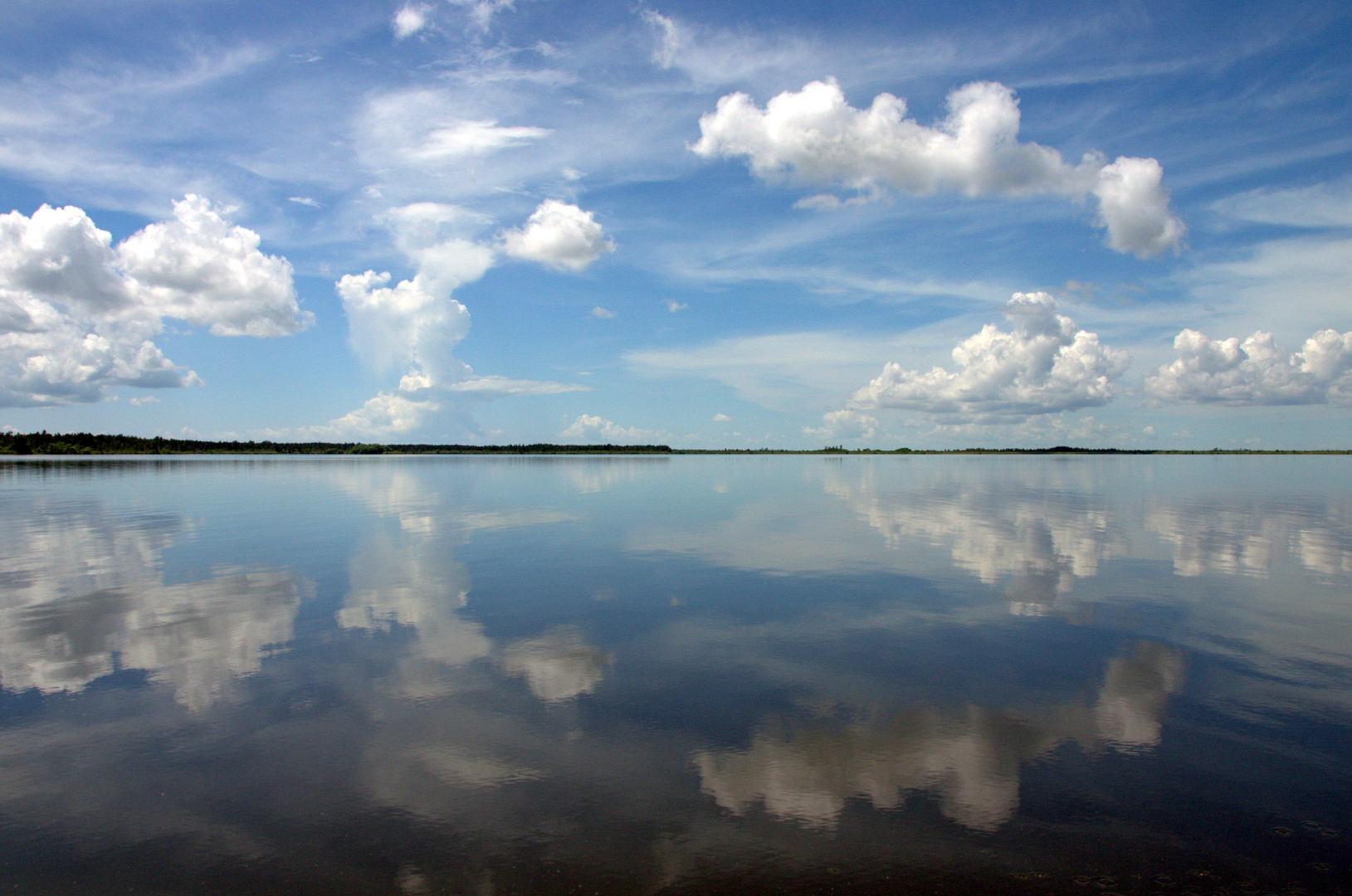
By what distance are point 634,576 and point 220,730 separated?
492 inches

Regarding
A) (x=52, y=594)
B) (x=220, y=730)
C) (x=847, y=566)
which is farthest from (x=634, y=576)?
(x=52, y=594)

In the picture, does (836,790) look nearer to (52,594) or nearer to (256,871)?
(256,871)

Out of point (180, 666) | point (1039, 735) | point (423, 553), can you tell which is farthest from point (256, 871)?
point (423, 553)

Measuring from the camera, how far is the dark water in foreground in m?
7.05

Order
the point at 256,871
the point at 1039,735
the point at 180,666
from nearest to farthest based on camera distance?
the point at 256,871 → the point at 1039,735 → the point at 180,666

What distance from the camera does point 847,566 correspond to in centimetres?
2311

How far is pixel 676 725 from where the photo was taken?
1023 centimetres

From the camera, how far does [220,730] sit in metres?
10.2

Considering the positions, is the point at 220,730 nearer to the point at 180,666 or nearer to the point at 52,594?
the point at 180,666

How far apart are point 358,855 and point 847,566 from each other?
18271 mm

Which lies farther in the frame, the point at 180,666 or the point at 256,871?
the point at 180,666

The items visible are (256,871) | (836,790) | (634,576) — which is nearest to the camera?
(256,871)

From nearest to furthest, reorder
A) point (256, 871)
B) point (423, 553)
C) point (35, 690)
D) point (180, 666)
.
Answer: point (256, 871) < point (35, 690) < point (180, 666) < point (423, 553)

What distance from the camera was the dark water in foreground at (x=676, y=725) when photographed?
7.05 meters
